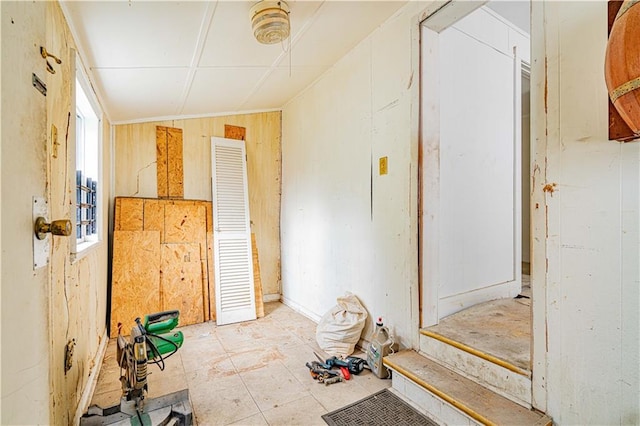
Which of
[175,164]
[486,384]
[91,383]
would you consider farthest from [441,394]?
[175,164]

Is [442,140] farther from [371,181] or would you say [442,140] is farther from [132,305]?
[132,305]

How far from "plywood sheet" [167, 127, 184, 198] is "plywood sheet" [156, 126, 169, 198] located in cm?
2

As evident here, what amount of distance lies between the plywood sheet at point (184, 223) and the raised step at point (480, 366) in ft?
8.92

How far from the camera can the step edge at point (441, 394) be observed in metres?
1.55

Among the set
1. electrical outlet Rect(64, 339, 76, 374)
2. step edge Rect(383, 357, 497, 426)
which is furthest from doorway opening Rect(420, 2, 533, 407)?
electrical outlet Rect(64, 339, 76, 374)

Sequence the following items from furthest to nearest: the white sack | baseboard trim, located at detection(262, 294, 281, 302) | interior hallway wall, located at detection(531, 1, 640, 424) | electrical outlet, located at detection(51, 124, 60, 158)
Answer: baseboard trim, located at detection(262, 294, 281, 302)
the white sack
electrical outlet, located at detection(51, 124, 60, 158)
interior hallway wall, located at detection(531, 1, 640, 424)

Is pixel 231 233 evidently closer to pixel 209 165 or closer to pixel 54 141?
pixel 209 165

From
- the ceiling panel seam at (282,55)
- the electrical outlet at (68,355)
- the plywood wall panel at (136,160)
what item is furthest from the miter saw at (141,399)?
the ceiling panel seam at (282,55)

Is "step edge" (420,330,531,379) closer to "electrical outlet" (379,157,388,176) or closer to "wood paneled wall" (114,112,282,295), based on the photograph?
"electrical outlet" (379,157,388,176)

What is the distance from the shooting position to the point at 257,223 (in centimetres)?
429

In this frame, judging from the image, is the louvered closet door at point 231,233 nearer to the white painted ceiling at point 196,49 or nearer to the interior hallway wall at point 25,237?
the white painted ceiling at point 196,49

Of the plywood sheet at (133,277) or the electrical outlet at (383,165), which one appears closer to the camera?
the electrical outlet at (383,165)

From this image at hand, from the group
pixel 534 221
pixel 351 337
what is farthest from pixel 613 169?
pixel 351 337

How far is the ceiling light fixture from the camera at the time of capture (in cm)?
189
